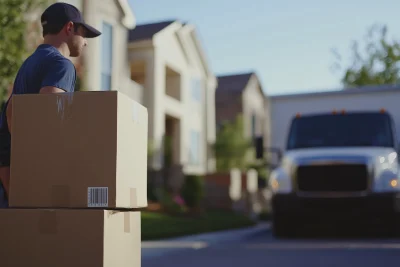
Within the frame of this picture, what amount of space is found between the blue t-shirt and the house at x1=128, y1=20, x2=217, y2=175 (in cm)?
1985

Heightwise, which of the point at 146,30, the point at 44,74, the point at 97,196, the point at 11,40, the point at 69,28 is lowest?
the point at 97,196

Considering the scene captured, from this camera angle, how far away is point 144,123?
4168 millimetres

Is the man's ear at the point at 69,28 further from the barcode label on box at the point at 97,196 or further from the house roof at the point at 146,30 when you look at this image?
the house roof at the point at 146,30

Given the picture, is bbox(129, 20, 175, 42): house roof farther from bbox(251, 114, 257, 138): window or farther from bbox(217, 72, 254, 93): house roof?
bbox(251, 114, 257, 138): window

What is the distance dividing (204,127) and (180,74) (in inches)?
156

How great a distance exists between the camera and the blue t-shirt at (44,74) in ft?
12.8

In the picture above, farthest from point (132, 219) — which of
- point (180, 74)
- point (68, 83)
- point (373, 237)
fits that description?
point (180, 74)

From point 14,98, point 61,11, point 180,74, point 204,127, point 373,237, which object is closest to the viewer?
point 14,98

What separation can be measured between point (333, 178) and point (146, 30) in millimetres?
15630

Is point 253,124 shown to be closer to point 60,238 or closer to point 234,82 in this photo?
point 234,82

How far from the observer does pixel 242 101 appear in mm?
39500

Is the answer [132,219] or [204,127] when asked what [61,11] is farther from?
[204,127]

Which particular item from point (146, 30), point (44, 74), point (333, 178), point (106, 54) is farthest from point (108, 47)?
point (44, 74)

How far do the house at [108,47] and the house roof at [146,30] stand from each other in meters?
1.84
